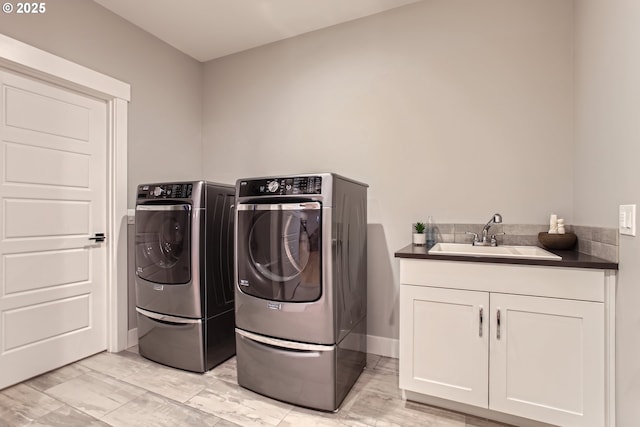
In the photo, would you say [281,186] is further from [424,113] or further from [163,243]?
[424,113]

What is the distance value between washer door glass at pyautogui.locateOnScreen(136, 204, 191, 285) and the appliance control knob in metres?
0.69

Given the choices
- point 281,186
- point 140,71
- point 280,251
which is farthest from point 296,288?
point 140,71

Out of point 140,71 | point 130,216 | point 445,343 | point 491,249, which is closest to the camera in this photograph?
point 445,343

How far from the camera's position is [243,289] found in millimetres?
2045

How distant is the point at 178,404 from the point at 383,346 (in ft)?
5.02

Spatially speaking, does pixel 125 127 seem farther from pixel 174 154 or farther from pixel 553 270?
pixel 553 270

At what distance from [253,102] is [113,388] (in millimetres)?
2597

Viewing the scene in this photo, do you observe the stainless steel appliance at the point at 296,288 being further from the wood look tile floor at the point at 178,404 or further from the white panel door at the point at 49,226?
the white panel door at the point at 49,226

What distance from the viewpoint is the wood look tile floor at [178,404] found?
1758 millimetres

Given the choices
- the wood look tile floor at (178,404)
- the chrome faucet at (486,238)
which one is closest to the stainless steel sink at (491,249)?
the chrome faucet at (486,238)

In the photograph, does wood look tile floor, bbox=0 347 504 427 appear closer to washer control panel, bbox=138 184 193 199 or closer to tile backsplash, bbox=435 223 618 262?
tile backsplash, bbox=435 223 618 262

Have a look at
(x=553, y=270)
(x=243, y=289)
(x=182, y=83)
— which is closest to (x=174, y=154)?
(x=182, y=83)

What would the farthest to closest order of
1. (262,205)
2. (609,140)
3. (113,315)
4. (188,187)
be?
(113,315) → (188,187) → (262,205) → (609,140)

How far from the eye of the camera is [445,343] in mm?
1755
